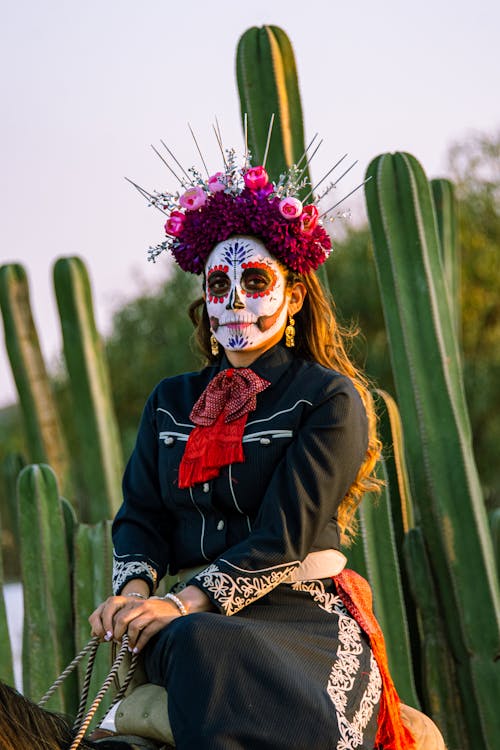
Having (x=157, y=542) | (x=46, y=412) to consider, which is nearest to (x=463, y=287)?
(x=46, y=412)

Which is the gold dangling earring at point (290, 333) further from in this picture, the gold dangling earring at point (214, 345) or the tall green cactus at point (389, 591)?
the tall green cactus at point (389, 591)

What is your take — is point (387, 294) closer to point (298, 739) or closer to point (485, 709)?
point (485, 709)

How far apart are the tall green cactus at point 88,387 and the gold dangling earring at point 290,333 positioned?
2912 mm

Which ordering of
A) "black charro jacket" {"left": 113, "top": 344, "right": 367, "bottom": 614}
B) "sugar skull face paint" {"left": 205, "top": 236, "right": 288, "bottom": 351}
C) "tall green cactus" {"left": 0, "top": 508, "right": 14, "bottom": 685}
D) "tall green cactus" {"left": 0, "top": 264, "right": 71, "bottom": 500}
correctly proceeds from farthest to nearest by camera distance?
"tall green cactus" {"left": 0, "top": 264, "right": 71, "bottom": 500} < "tall green cactus" {"left": 0, "top": 508, "right": 14, "bottom": 685} < "sugar skull face paint" {"left": 205, "top": 236, "right": 288, "bottom": 351} < "black charro jacket" {"left": 113, "top": 344, "right": 367, "bottom": 614}

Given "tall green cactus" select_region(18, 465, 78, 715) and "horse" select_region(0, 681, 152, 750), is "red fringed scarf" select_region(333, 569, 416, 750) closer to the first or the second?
"horse" select_region(0, 681, 152, 750)

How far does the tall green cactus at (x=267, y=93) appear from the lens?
548 centimetres

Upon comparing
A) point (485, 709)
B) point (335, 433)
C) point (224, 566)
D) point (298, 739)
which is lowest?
point (485, 709)

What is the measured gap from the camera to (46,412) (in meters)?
6.95

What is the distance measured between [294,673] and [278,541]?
0.38 metres

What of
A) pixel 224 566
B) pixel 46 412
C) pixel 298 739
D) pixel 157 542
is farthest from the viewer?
pixel 46 412

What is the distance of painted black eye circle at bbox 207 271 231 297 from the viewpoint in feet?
12.1

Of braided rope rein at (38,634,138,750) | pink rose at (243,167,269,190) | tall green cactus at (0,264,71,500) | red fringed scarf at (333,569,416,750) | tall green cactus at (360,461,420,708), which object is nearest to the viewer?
braided rope rein at (38,634,138,750)

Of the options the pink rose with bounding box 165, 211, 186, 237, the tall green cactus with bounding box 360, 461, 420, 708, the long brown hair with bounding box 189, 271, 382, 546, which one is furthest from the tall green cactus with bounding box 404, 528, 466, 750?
the pink rose with bounding box 165, 211, 186, 237

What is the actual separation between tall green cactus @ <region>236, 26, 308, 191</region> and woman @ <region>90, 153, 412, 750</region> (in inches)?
66.4
